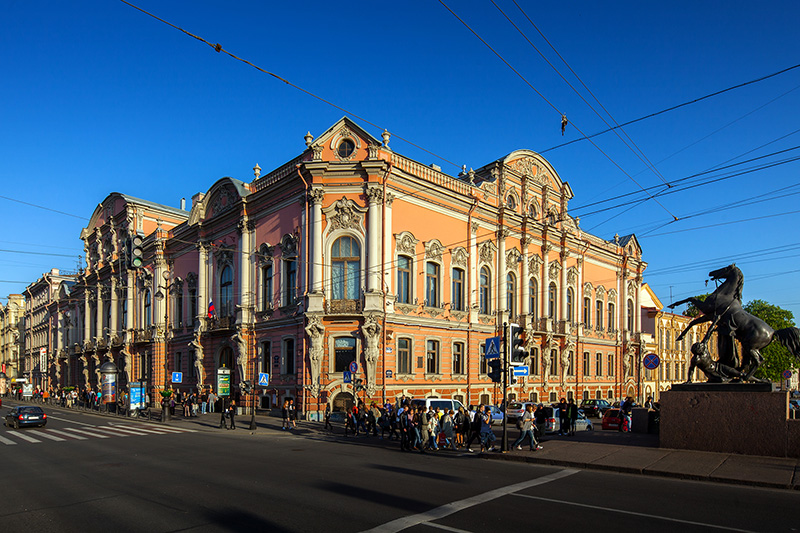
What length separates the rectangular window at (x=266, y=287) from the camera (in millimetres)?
36344

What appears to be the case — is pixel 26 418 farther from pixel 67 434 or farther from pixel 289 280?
pixel 289 280

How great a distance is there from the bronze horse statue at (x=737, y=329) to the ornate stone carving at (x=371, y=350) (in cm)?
1664

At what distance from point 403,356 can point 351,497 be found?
71.7ft

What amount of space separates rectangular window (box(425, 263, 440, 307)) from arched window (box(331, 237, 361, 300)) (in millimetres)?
4941

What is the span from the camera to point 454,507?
33.8 feet

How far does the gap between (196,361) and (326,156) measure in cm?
1943

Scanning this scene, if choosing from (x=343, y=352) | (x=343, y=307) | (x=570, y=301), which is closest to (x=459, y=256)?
(x=343, y=307)

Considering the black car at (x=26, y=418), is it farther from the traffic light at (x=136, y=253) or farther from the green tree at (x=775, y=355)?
the green tree at (x=775, y=355)

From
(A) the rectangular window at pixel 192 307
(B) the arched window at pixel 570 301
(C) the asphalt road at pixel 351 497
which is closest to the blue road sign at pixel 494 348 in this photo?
(C) the asphalt road at pixel 351 497

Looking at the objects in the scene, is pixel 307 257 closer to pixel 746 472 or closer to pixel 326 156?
pixel 326 156

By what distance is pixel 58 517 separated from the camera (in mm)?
9922

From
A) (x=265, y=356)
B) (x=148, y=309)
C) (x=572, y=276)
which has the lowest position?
(x=265, y=356)

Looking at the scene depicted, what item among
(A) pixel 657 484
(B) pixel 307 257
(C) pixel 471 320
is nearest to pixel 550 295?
(C) pixel 471 320

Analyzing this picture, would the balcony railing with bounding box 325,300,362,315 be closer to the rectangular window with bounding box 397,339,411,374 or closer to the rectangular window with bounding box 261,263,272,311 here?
the rectangular window with bounding box 397,339,411,374
